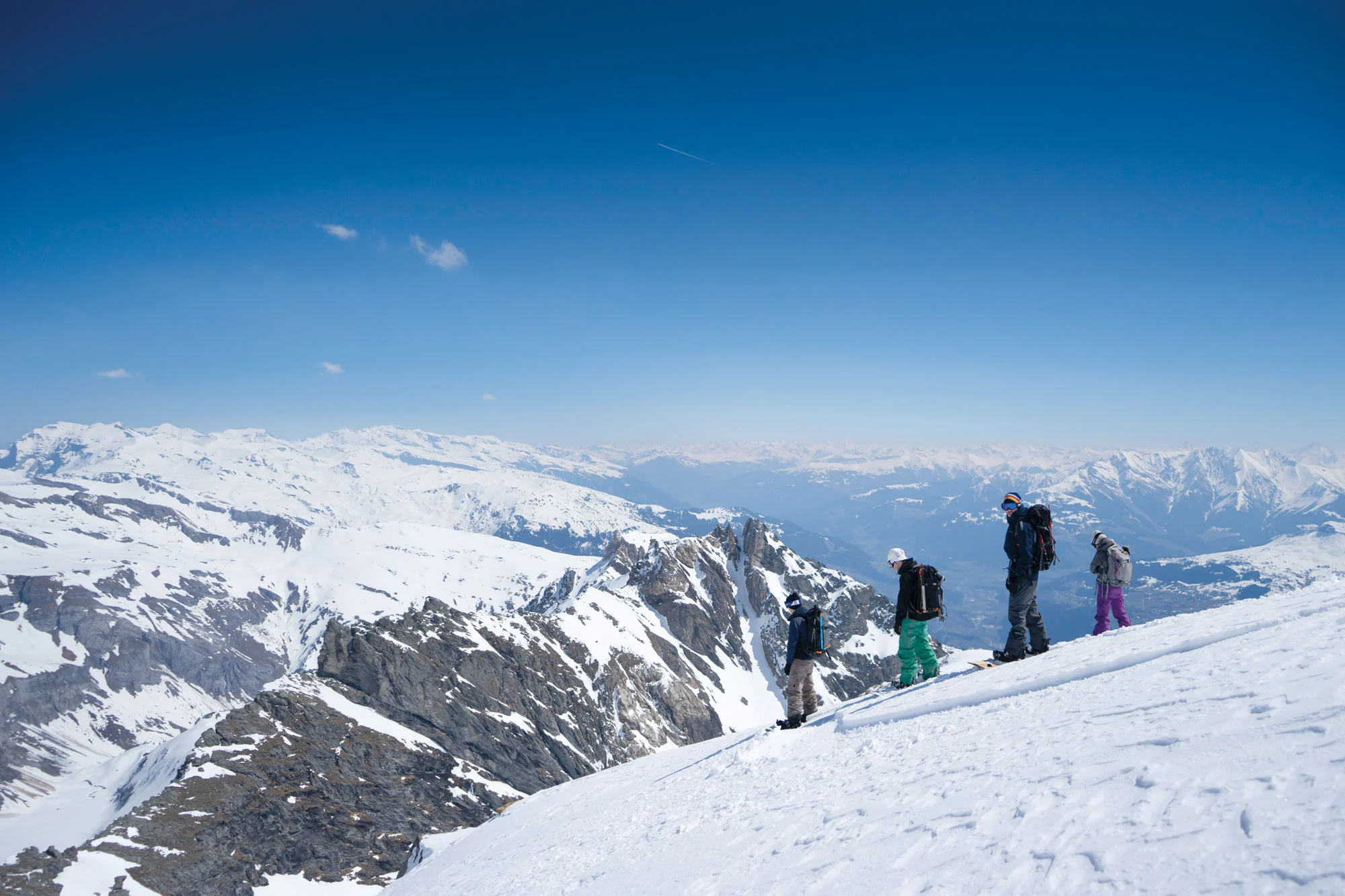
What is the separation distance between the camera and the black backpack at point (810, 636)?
45.9 ft

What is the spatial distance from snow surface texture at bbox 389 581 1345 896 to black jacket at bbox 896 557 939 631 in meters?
1.44

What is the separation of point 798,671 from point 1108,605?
9438 mm

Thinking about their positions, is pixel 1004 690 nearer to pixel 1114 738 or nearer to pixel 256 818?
pixel 1114 738

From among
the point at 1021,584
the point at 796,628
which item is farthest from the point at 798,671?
the point at 1021,584

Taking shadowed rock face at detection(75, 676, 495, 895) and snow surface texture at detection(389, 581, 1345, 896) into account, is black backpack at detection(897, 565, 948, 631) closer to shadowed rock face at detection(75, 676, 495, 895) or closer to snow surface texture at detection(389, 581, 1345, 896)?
snow surface texture at detection(389, 581, 1345, 896)

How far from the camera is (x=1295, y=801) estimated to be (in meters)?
4.44

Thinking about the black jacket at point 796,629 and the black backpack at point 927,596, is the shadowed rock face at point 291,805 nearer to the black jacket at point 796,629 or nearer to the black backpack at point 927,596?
the black jacket at point 796,629

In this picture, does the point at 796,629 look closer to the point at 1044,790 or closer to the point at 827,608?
the point at 1044,790

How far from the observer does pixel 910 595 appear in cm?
1364

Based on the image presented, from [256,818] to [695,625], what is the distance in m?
107

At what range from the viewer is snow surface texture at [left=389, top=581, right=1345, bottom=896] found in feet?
14.9

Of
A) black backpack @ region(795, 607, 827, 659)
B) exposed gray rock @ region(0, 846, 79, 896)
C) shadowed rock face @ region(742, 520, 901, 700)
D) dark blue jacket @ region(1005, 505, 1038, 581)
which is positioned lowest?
shadowed rock face @ region(742, 520, 901, 700)

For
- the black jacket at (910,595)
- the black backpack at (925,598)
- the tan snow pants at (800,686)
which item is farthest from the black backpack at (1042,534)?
the tan snow pants at (800,686)

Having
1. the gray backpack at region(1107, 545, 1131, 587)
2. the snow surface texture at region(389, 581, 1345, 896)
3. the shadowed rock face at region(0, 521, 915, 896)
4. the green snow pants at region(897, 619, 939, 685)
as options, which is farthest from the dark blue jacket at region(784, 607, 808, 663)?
the shadowed rock face at region(0, 521, 915, 896)
